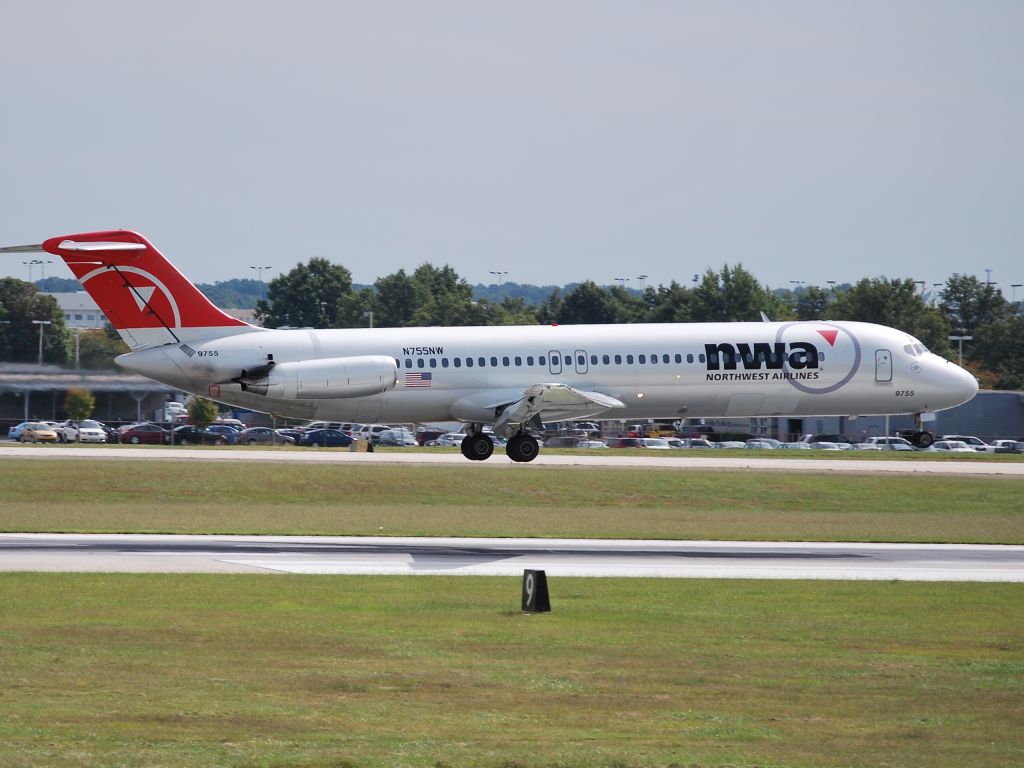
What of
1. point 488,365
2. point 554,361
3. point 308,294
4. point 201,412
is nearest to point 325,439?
point 201,412

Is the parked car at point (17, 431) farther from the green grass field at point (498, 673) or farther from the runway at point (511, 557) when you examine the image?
the green grass field at point (498, 673)

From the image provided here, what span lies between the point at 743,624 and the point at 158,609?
314 inches

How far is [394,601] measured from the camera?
20719 millimetres

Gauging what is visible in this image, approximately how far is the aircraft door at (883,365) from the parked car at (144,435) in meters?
40.5

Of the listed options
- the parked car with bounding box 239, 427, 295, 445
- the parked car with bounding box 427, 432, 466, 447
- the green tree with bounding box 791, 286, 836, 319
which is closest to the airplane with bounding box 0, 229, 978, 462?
the parked car with bounding box 427, 432, 466, 447

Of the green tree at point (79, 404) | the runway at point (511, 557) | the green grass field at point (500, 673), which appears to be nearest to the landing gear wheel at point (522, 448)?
the runway at point (511, 557)

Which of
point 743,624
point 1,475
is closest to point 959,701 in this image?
point 743,624

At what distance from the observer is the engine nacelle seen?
42.7m

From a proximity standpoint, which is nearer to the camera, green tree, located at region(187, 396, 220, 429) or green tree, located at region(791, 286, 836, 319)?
green tree, located at region(187, 396, 220, 429)

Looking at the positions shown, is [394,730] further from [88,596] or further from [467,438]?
[467,438]

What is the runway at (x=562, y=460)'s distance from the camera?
48.7 m

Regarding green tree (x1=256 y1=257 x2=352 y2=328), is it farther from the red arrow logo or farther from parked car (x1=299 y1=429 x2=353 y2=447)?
the red arrow logo

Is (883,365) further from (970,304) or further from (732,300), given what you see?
(970,304)

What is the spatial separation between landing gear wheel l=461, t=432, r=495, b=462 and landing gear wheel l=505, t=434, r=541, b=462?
92 centimetres
